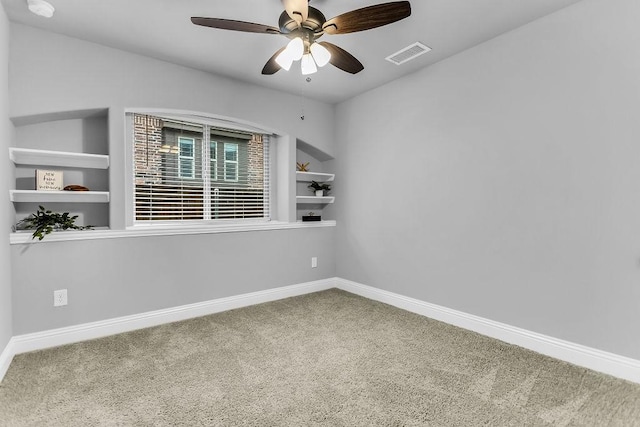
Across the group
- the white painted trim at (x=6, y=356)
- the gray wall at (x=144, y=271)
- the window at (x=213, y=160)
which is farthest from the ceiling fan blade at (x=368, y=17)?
the white painted trim at (x=6, y=356)

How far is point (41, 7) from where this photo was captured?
218cm

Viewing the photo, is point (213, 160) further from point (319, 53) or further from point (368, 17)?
point (368, 17)

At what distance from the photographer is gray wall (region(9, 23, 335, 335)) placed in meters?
2.48

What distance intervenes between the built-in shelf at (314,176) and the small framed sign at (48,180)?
2376mm

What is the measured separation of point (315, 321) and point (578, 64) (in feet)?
9.78

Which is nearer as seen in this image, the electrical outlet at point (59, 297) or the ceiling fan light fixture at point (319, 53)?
the ceiling fan light fixture at point (319, 53)

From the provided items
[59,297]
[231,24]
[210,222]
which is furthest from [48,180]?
[231,24]

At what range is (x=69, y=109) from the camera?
2.62 metres

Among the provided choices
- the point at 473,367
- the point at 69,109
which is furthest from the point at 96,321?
the point at 473,367

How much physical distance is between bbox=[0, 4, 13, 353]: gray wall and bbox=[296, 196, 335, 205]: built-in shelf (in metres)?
2.66

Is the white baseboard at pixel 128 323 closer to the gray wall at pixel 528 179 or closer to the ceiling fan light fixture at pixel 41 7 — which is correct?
the gray wall at pixel 528 179

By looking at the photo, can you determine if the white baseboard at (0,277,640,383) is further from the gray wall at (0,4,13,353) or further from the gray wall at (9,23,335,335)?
the gray wall at (0,4,13,353)

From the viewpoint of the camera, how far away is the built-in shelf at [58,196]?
8.14ft

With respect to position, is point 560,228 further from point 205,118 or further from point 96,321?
point 96,321
